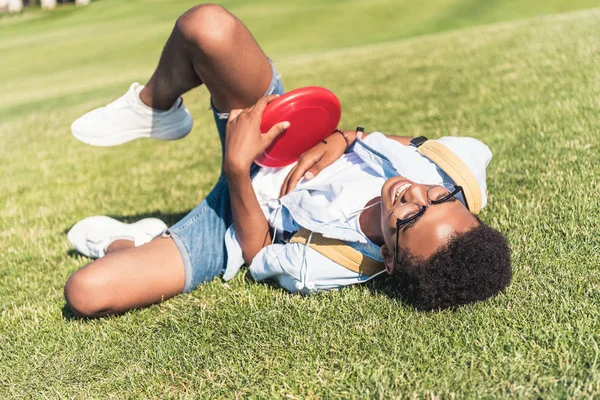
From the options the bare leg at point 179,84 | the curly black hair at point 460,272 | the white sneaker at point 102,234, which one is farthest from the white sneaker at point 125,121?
the curly black hair at point 460,272

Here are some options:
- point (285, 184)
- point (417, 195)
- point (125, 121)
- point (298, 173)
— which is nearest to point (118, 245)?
point (125, 121)

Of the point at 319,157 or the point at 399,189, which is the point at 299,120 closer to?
the point at 319,157

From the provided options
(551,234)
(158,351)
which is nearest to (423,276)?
(551,234)

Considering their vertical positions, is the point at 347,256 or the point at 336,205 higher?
the point at 336,205

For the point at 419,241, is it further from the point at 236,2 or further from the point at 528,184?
the point at 236,2

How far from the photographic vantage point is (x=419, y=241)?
2.72m

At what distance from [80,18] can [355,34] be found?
67.6 feet

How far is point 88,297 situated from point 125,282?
0.69 ft

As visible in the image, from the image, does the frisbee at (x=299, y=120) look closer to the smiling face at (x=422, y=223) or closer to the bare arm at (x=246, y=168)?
the bare arm at (x=246, y=168)

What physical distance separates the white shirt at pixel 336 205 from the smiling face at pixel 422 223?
24cm

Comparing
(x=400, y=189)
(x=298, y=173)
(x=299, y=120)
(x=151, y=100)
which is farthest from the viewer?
(x=151, y=100)

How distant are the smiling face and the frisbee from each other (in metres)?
0.75

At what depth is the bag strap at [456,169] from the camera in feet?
10.0

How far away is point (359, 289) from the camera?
3.05 metres
